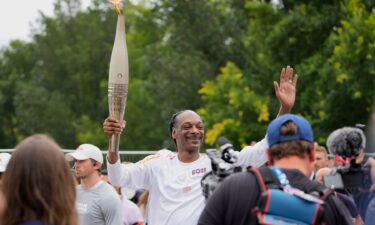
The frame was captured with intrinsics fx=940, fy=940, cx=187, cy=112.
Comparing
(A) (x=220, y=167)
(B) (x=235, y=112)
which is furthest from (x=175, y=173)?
(B) (x=235, y=112)

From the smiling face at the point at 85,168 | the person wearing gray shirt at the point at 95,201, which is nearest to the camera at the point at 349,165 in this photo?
the person wearing gray shirt at the point at 95,201

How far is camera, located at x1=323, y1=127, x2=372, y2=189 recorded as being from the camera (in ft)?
17.3

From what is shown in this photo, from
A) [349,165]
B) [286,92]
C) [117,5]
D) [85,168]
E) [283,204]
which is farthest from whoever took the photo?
[85,168]

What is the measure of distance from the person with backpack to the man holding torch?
2089mm

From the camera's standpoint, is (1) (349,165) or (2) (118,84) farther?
(2) (118,84)

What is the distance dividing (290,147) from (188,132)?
2.93 metres

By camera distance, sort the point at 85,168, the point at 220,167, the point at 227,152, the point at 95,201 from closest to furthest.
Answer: the point at 220,167 < the point at 227,152 < the point at 95,201 < the point at 85,168

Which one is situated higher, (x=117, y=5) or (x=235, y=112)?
(x=117, y=5)

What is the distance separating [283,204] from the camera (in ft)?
15.2

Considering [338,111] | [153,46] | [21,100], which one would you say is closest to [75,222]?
[338,111]

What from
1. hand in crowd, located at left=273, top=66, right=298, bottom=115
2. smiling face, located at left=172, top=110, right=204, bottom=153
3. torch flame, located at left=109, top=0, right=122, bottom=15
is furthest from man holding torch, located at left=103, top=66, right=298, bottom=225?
torch flame, located at left=109, top=0, right=122, bottom=15

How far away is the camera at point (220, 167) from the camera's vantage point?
16.8 ft

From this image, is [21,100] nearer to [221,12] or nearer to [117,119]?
[221,12]

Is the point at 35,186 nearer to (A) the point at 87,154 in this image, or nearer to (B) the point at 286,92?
(B) the point at 286,92
